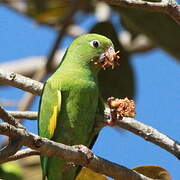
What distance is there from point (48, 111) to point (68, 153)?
2.37 ft

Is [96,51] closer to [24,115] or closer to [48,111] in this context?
[48,111]

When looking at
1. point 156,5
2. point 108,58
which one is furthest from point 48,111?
point 156,5

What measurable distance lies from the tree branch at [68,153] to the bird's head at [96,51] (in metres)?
0.71

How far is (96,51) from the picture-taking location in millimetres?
3020

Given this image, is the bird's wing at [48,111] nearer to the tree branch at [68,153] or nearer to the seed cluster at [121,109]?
the seed cluster at [121,109]

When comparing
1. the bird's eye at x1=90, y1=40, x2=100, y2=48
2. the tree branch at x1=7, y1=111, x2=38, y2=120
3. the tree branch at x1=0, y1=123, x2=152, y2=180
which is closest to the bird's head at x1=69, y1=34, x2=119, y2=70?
the bird's eye at x1=90, y1=40, x2=100, y2=48

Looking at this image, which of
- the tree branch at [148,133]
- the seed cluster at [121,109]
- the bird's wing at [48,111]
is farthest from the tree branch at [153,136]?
the bird's wing at [48,111]

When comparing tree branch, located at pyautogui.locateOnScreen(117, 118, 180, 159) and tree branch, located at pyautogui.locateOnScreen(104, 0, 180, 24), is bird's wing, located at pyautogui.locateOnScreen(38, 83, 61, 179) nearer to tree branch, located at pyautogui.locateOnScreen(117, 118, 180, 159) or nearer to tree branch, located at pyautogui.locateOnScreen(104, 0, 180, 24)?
tree branch, located at pyautogui.locateOnScreen(117, 118, 180, 159)

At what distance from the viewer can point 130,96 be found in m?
4.07

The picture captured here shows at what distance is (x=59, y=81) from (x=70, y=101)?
108mm

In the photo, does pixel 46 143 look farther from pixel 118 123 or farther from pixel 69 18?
pixel 69 18

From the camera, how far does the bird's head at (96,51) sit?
2941 millimetres

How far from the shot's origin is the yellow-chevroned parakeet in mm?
2822

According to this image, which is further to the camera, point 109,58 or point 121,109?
point 109,58
